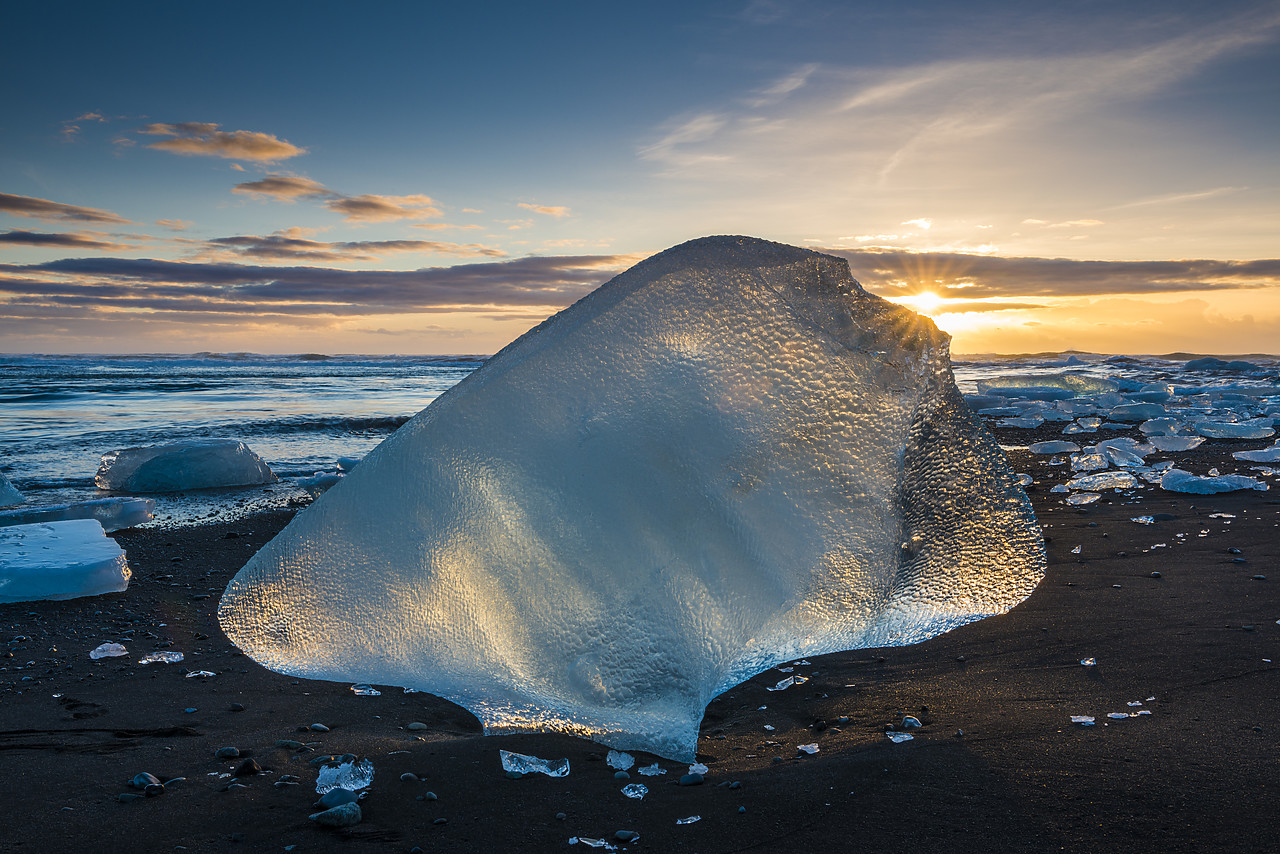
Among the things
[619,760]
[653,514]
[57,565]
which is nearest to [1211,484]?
[653,514]

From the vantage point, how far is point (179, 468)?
281 inches

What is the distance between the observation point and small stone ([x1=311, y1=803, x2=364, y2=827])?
1780mm

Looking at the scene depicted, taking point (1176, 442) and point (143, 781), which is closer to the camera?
point (143, 781)

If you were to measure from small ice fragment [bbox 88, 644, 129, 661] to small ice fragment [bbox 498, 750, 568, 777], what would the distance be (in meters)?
2.00

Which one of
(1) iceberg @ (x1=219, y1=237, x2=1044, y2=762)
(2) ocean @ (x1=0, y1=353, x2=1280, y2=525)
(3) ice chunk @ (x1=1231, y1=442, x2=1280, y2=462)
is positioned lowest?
(2) ocean @ (x1=0, y1=353, x2=1280, y2=525)

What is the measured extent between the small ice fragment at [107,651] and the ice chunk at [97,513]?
229 centimetres

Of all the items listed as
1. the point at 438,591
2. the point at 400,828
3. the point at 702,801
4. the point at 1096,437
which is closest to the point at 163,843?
the point at 400,828

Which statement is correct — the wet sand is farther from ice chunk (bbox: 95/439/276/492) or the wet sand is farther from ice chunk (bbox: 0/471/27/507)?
ice chunk (bbox: 95/439/276/492)

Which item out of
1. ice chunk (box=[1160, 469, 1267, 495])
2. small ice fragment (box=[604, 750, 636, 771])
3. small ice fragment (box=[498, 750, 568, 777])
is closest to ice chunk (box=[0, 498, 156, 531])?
small ice fragment (box=[498, 750, 568, 777])

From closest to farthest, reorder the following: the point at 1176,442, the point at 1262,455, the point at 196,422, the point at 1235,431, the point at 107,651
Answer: the point at 107,651 < the point at 1262,455 < the point at 1176,442 < the point at 1235,431 < the point at 196,422

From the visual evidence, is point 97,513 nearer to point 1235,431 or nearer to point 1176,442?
point 1176,442

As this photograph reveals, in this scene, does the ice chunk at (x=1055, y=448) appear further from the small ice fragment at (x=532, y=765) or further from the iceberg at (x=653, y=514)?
the small ice fragment at (x=532, y=765)

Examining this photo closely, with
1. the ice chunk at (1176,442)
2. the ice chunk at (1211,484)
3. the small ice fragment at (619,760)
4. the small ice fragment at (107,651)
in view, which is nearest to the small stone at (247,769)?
the small ice fragment at (619,760)

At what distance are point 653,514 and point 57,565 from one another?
10.8 ft
